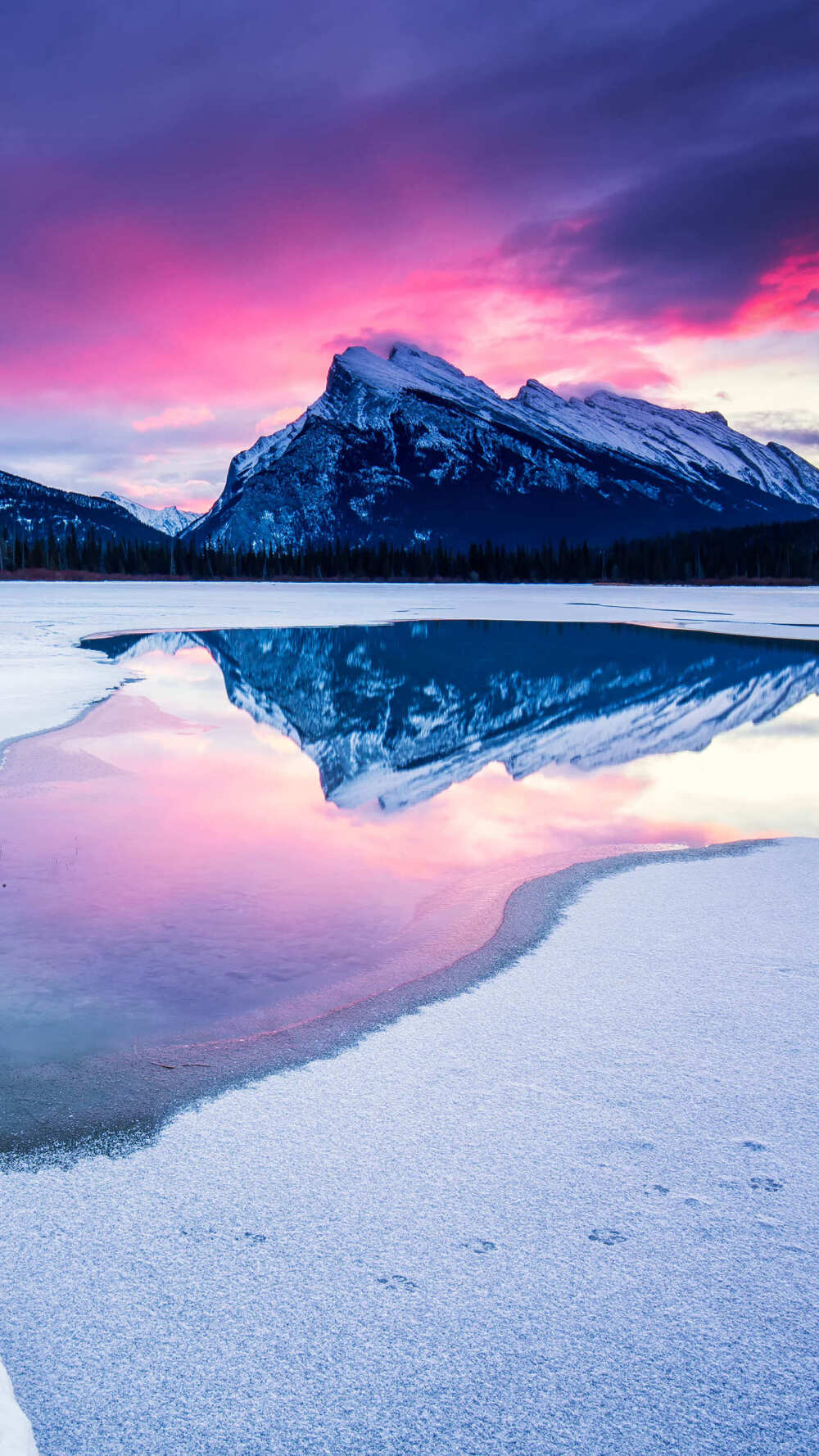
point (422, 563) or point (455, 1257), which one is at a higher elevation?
point (422, 563)

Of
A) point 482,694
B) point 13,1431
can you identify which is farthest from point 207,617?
point 13,1431

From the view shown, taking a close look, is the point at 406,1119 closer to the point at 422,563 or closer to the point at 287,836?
the point at 287,836

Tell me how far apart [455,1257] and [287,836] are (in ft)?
24.4

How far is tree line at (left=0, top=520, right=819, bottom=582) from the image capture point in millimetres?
153000

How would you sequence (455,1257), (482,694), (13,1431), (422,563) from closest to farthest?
(13,1431) < (455,1257) < (482,694) < (422,563)

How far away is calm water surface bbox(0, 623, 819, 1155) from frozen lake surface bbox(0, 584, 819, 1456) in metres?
0.05

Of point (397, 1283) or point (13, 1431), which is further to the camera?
point (397, 1283)

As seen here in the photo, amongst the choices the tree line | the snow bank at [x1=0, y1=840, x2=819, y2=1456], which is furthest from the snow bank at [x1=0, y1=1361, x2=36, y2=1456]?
the tree line

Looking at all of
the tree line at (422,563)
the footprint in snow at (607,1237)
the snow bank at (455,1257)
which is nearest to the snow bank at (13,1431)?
the snow bank at (455,1257)

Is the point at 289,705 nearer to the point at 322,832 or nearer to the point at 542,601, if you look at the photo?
the point at 322,832

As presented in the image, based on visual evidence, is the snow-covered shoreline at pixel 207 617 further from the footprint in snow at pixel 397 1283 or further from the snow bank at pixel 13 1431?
the snow bank at pixel 13 1431

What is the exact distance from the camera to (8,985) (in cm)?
666

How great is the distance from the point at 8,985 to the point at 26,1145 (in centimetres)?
223

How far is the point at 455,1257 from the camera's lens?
380cm
